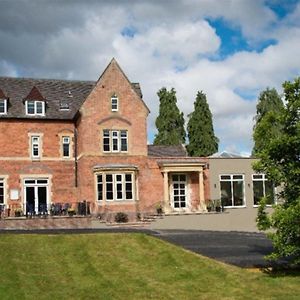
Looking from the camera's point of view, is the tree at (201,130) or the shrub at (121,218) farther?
the tree at (201,130)

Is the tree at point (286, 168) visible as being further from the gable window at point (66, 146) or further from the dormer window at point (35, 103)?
the dormer window at point (35, 103)

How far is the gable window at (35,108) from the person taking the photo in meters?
40.4

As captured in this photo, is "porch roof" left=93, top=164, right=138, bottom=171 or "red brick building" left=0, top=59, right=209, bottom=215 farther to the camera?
"red brick building" left=0, top=59, right=209, bottom=215

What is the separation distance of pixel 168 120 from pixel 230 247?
43416 mm

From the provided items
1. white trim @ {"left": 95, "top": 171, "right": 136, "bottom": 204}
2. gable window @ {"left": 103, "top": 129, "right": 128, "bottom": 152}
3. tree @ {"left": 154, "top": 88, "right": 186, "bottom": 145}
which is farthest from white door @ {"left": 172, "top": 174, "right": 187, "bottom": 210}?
tree @ {"left": 154, "top": 88, "right": 186, "bottom": 145}

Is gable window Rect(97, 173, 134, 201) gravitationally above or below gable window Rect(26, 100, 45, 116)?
below

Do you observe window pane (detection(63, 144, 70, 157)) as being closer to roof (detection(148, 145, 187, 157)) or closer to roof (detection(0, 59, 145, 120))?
roof (detection(0, 59, 145, 120))

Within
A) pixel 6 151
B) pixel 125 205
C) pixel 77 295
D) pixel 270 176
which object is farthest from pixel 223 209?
pixel 77 295

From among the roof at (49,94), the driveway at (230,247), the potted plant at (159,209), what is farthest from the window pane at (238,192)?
the driveway at (230,247)

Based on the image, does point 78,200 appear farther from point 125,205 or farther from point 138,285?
point 138,285

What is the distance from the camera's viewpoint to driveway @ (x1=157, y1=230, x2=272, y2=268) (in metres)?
20.0

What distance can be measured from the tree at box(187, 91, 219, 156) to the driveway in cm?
3555

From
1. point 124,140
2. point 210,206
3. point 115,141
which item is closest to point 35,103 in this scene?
point 115,141

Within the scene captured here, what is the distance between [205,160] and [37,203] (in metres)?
12.9
